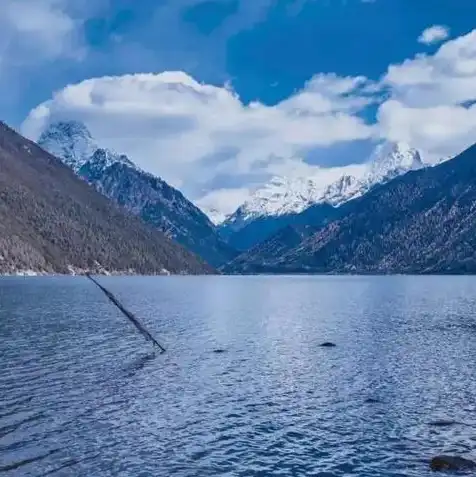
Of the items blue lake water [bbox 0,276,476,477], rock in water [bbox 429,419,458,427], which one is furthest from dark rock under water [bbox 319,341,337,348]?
rock in water [bbox 429,419,458,427]

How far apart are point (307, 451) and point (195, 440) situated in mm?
7778

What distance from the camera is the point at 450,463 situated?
40000mm

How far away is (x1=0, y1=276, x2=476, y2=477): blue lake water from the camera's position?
1624 inches

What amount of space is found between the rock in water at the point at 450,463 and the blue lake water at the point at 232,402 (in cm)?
98

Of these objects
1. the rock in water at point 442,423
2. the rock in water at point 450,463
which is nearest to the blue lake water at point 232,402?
the rock in water at point 442,423

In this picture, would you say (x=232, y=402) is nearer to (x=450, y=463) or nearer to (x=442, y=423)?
(x=442, y=423)

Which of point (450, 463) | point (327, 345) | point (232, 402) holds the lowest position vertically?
point (450, 463)

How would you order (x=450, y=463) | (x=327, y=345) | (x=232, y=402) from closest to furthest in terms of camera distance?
(x=450, y=463), (x=232, y=402), (x=327, y=345)

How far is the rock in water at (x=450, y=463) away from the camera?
39781mm

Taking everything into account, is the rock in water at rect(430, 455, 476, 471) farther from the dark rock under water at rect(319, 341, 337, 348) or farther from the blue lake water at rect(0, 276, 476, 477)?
the dark rock under water at rect(319, 341, 337, 348)

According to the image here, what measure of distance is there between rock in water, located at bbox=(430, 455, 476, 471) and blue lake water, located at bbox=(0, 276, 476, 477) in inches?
38.7

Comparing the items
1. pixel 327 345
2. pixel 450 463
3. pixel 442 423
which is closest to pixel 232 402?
pixel 442 423

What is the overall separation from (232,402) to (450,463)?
21928 mm

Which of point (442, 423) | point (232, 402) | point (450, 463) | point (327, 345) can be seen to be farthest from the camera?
point (327, 345)
